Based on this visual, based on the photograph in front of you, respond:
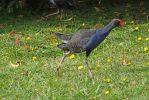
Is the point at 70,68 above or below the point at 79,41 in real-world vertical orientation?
below

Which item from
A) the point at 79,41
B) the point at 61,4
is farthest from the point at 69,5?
the point at 79,41

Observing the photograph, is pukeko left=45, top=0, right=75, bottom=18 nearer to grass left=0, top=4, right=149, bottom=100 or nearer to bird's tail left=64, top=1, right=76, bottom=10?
bird's tail left=64, top=1, right=76, bottom=10

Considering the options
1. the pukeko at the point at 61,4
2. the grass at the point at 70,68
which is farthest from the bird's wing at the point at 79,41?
Answer: the pukeko at the point at 61,4

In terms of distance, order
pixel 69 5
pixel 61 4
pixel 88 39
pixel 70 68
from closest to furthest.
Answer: pixel 88 39 < pixel 70 68 < pixel 61 4 < pixel 69 5

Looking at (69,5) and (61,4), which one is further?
(69,5)

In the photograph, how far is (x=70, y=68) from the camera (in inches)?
340

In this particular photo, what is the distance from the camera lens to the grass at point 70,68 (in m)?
7.08

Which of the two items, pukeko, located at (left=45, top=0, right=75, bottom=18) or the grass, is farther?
pukeko, located at (left=45, top=0, right=75, bottom=18)

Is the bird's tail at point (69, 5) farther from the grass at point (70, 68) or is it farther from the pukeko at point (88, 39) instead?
the pukeko at point (88, 39)

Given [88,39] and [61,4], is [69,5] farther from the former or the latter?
[88,39]

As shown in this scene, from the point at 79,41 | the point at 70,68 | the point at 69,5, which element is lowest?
the point at 69,5

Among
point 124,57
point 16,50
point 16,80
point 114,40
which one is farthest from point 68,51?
point 114,40

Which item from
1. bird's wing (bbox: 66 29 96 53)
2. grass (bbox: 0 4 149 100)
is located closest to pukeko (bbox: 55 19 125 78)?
bird's wing (bbox: 66 29 96 53)

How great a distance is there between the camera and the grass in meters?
7.08
